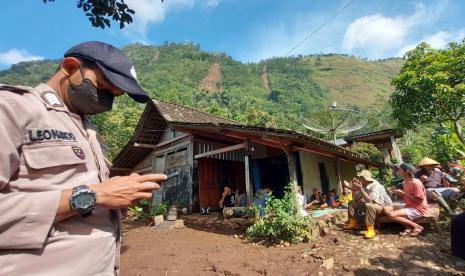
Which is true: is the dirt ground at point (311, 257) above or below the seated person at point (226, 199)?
below

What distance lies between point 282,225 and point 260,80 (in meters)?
86.0

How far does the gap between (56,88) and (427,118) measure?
12.6m

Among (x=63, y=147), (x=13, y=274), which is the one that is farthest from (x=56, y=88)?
(x=13, y=274)

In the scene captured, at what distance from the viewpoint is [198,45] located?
391 ft

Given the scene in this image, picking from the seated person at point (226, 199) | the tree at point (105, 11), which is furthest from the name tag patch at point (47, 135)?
the seated person at point (226, 199)

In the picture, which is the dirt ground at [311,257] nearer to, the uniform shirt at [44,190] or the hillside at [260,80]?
the uniform shirt at [44,190]

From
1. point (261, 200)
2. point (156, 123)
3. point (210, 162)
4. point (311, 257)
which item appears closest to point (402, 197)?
point (311, 257)

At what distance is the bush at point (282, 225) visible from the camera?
6391mm

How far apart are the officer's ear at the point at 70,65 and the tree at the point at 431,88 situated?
11.6 m

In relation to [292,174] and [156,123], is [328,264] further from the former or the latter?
[156,123]

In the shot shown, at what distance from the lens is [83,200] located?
99 cm

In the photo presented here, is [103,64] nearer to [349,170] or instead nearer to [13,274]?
[13,274]

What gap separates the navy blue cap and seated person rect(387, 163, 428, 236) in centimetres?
606

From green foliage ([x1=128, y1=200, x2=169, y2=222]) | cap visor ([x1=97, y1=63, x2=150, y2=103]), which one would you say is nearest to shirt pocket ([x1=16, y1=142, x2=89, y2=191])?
cap visor ([x1=97, y1=63, x2=150, y2=103])
